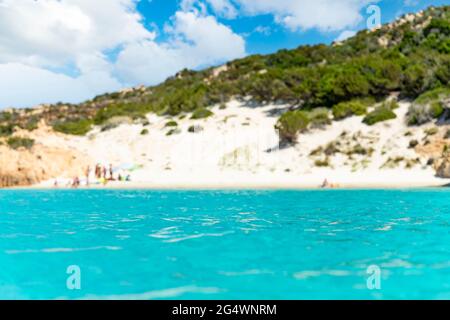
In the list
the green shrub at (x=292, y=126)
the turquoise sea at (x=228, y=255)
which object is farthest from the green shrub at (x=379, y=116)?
the turquoise sea at (x=228, y=255)

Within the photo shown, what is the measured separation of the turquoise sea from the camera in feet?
16.4

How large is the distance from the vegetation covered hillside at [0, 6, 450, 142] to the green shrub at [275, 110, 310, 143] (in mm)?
72

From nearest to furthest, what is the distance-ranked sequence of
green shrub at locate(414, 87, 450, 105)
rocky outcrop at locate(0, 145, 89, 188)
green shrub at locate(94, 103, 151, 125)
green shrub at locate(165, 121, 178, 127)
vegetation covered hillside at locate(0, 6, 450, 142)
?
1. rocky outcrop at locate(0, 145, 89, 188)
2. green shrub at locate(414, 87, 450, 105)
3. vegetation covered hillside at locate(0, 6, 450, 142)
4. green shrub at locate(165, 121, 178, 127)
5. green shrub at locate(94, 103, 151, 125)

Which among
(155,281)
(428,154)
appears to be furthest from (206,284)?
(428,154)

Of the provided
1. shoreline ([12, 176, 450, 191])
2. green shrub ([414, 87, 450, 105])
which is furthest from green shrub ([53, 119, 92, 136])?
green shrub ([414, 87, 450, 105])

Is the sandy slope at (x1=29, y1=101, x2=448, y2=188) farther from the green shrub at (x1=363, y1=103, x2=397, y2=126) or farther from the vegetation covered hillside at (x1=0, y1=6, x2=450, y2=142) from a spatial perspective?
the vegetation covered hillside at (x1=0, y1=6, x2=450, y2=142)

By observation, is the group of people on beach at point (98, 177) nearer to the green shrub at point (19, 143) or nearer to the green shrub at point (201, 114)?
the green shrub at point (19, 143)

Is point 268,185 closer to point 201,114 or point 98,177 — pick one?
point 98,177

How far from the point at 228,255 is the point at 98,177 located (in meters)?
24.1

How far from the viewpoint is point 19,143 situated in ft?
107

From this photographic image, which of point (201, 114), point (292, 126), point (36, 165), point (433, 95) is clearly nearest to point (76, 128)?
point (201, 114)

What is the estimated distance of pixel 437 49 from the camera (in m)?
40.3

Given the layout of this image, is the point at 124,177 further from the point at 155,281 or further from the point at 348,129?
the point at 155,281

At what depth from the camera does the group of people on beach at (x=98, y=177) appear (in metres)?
27.2
